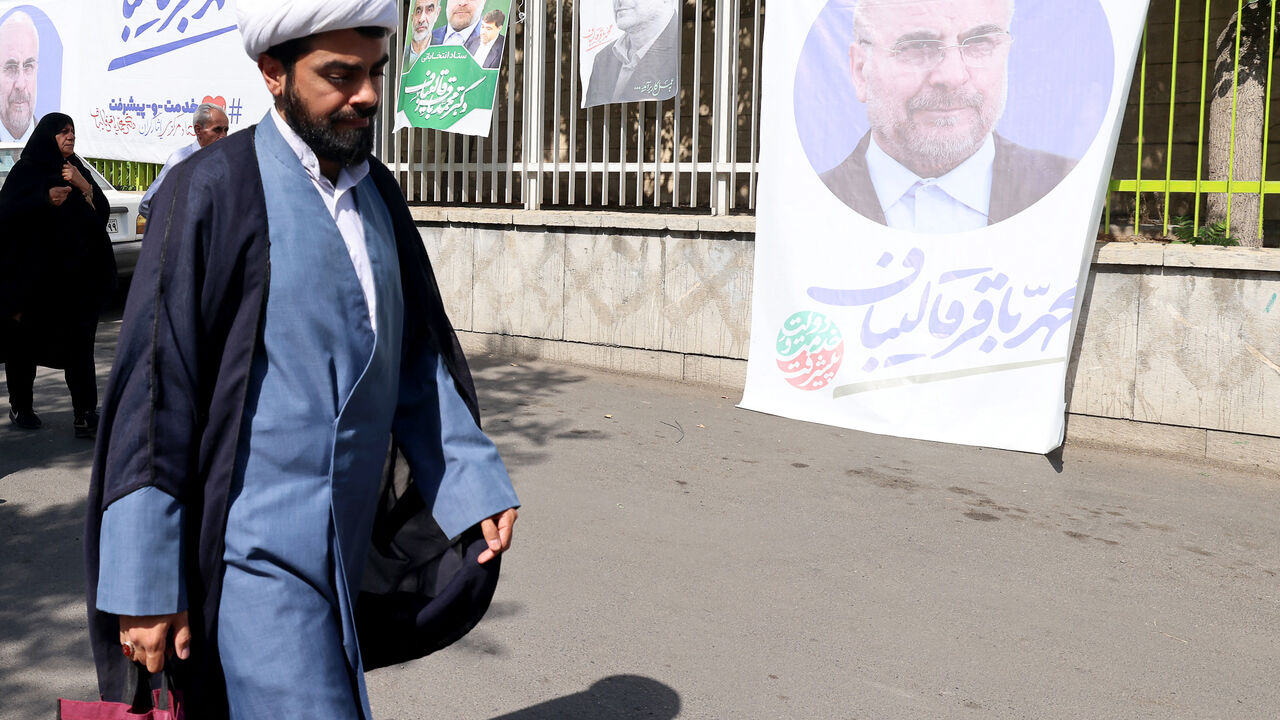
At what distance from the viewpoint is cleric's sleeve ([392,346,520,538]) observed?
2.42 metres

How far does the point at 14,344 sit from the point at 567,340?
361 cm

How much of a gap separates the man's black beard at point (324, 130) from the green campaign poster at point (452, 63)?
275 inches

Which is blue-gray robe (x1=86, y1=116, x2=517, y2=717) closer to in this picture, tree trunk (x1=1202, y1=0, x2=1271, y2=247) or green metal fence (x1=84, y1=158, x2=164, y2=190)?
tree trunk (x1=1202, y1=0, x2=1271, y2=247)

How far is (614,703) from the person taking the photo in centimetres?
361

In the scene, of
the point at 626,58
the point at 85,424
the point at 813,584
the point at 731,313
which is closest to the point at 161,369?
the point at 813,584

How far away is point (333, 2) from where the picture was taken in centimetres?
215

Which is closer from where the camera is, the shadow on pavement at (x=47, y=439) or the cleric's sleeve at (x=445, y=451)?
the cleric's sleeve at (x=445, y=451)

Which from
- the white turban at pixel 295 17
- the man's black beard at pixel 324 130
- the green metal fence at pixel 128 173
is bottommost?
the man's black beard at pixel 324 130

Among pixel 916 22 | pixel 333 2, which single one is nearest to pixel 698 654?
pixel 333 2

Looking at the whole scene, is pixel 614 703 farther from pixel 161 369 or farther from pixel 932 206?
pixel 932 206

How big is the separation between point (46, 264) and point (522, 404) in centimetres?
278

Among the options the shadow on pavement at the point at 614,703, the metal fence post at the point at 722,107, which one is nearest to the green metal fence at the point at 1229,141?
the metal fence post at the point at 722,107

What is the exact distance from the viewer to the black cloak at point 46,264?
6.60 metres

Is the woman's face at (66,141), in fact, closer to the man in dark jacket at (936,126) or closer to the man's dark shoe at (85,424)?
the man's dark shoe at (85,424)
